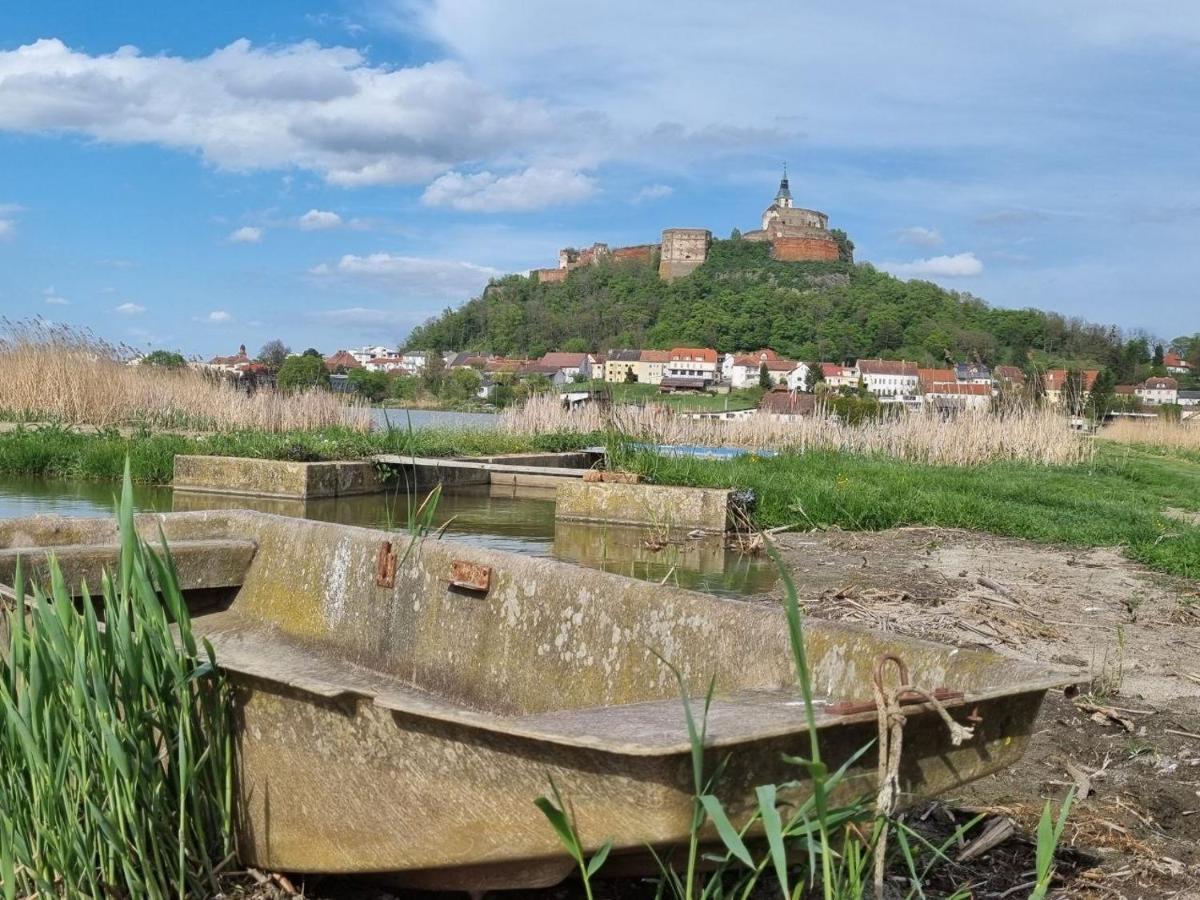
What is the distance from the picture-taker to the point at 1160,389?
85.5 metres

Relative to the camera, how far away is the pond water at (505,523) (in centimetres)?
841

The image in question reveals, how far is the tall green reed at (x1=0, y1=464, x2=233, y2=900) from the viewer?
8.36ft

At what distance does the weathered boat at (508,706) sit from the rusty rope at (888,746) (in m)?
0.04

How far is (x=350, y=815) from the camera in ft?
8.44

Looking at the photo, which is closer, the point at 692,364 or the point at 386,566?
the point at 386,566

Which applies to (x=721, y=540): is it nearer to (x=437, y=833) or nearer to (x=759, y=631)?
(x=759, y=631)

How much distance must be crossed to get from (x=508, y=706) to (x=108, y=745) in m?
1.43

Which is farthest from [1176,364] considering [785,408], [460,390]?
[785,408]

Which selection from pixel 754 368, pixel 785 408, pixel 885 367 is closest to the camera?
pixel 785 408

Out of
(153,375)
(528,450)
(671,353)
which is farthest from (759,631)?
(671,353)

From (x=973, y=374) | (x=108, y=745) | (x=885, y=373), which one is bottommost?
(x=108, y=745)

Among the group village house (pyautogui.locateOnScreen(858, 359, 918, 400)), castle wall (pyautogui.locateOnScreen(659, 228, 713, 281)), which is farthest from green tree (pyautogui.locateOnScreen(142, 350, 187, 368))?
castle wall (pyautogui.locateOnScreen(659, 228, 713, 281))

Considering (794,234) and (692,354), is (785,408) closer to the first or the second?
(692,354)

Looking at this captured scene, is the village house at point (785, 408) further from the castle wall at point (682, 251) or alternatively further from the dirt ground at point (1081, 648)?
the castle wall at point (682, 251)
